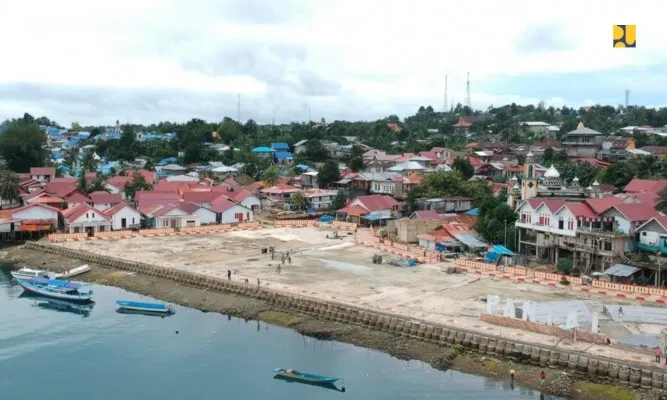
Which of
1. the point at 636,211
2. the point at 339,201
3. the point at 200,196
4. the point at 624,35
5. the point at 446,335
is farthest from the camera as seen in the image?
the point at 339,201

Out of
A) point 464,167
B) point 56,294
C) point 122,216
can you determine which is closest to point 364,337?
point 56,294

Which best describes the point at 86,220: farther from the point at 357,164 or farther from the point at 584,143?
the point at 584,143

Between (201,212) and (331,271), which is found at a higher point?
(201,212)

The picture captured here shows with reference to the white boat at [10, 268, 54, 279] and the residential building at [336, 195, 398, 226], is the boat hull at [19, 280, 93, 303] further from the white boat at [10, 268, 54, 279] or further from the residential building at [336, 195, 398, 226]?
the residential building at [336, 195, 398, 226]

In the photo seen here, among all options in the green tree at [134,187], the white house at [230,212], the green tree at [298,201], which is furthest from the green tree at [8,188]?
the green tree at [298,201]

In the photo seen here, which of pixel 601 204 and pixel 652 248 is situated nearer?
pixel 652 248

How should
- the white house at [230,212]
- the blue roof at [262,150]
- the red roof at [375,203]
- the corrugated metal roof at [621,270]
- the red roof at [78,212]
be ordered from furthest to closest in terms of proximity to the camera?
the blue roof at [262,150]
the red roof at [375,203]
the white house at [230,212]
the red roof at [78,212]
the corrugated metal roof at [621,270]

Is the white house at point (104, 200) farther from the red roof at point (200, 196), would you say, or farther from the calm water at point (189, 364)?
the calm water at point (189, 364)

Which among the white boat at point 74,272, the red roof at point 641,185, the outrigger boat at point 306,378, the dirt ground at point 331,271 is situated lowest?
the outrigger boat at point 306,378
